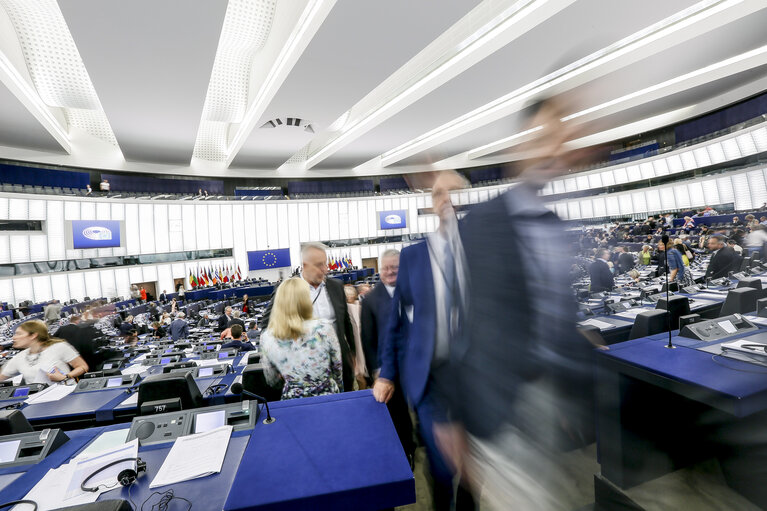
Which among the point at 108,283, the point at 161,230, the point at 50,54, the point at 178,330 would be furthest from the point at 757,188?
the point at 108,283

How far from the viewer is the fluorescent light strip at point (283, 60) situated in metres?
6.97

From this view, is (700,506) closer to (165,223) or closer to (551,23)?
(551,23)

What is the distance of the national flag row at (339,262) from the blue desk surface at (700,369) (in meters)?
19.8

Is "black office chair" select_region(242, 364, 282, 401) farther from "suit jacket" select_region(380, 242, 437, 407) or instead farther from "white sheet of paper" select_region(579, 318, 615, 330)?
"white sheet of paper" select_region(579, 318, 615, 330)

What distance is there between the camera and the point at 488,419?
1325 millimetres

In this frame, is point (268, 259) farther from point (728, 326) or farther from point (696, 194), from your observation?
point (696, 194)

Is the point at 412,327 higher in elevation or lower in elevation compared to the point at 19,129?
lower

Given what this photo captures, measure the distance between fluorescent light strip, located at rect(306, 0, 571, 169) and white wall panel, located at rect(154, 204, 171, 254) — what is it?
12.1 meters

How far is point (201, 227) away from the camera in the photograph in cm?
1970

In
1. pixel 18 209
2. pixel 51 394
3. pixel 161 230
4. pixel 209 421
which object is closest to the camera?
pixel 209 421

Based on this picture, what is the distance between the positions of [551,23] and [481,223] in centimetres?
896

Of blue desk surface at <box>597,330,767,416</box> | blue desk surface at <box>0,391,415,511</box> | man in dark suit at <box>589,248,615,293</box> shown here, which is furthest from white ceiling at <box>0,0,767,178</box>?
man in dark suit at <box>589,248,615,293</box>

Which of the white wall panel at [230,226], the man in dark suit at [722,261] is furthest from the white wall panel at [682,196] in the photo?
the white wall panel at [230,226]

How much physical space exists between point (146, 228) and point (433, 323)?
21360 millimetres
